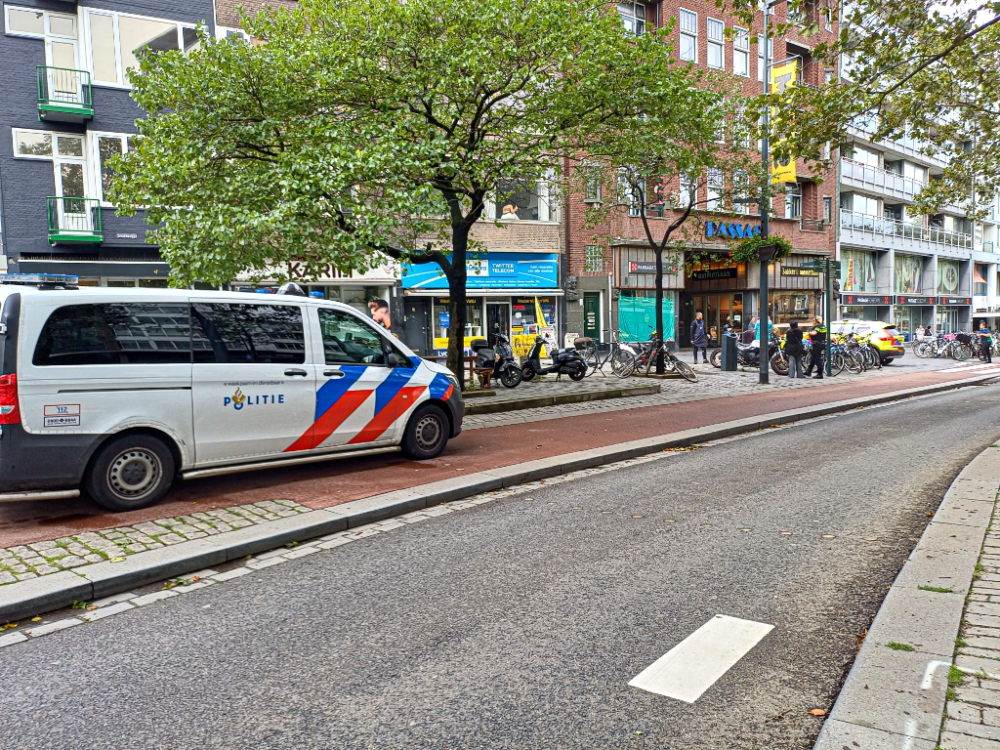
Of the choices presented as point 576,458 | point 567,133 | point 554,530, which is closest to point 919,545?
point 554,530

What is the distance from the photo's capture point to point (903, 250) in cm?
4681

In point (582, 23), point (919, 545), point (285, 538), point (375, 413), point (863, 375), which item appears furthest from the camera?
point (863, 375)

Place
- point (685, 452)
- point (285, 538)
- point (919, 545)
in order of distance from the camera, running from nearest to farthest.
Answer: point (919, 545) < point (285, 538) < point (685, 452)

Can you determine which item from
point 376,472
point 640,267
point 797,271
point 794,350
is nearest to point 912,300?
point 797,271

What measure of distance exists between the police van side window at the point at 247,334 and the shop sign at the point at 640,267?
931 inches

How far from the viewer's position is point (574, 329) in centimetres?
2797

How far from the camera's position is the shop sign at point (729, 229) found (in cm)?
3183

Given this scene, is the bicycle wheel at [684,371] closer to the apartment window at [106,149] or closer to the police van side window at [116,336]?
the police van side window at [116,336]

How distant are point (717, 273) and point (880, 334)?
9.10 meters

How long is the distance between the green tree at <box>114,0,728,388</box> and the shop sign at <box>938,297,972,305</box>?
4749 cm

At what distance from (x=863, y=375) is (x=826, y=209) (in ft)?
63.3

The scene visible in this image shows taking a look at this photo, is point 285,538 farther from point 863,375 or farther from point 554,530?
point 863,375

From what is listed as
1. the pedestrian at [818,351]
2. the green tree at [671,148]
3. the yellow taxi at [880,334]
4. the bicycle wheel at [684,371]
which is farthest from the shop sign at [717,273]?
the bicycle wheel at [684,371]

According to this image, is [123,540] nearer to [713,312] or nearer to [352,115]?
[352,115]
